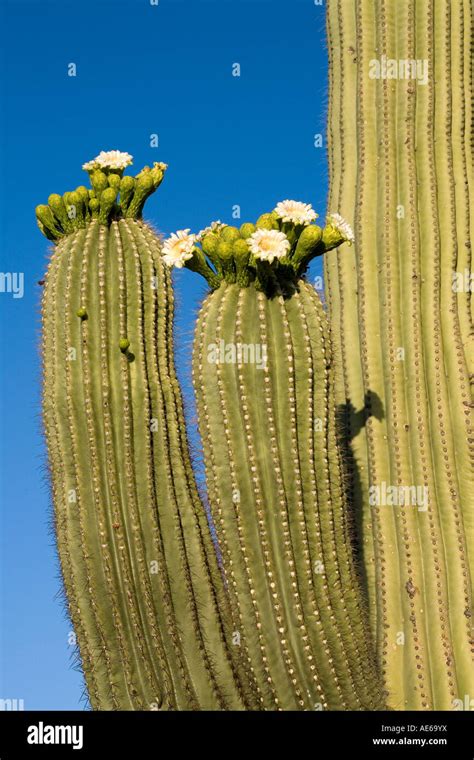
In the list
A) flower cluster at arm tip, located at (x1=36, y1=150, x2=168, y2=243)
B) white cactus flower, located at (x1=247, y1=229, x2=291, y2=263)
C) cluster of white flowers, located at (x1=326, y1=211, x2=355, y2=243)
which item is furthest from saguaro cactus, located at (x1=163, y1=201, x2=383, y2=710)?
flower cluster at arm tip, located at (x1=36, y1=150, x2=168, y2=243)

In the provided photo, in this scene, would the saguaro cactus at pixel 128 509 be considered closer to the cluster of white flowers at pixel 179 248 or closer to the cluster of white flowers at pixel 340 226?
the cluster of white flowers at pixel 179 248

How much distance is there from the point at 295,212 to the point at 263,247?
0.33 metres

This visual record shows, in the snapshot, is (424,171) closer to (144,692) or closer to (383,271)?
(383,271)

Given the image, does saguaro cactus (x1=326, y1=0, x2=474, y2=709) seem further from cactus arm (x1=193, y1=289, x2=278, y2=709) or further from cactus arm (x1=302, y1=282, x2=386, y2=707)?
cactus arm (x1=193, y1=289, x2=278, y2=709)

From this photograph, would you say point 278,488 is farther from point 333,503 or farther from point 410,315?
point 410,315

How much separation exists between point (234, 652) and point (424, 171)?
3.81 metres

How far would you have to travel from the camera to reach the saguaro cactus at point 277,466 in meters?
5.88

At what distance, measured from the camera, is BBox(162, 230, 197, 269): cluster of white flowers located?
245 inches

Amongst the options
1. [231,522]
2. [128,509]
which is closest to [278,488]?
[231,522]

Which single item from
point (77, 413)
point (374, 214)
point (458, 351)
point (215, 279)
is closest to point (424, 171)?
point (374, 214)

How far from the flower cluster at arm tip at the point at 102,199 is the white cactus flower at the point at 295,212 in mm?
1058

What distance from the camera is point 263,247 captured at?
5945 millimetres
